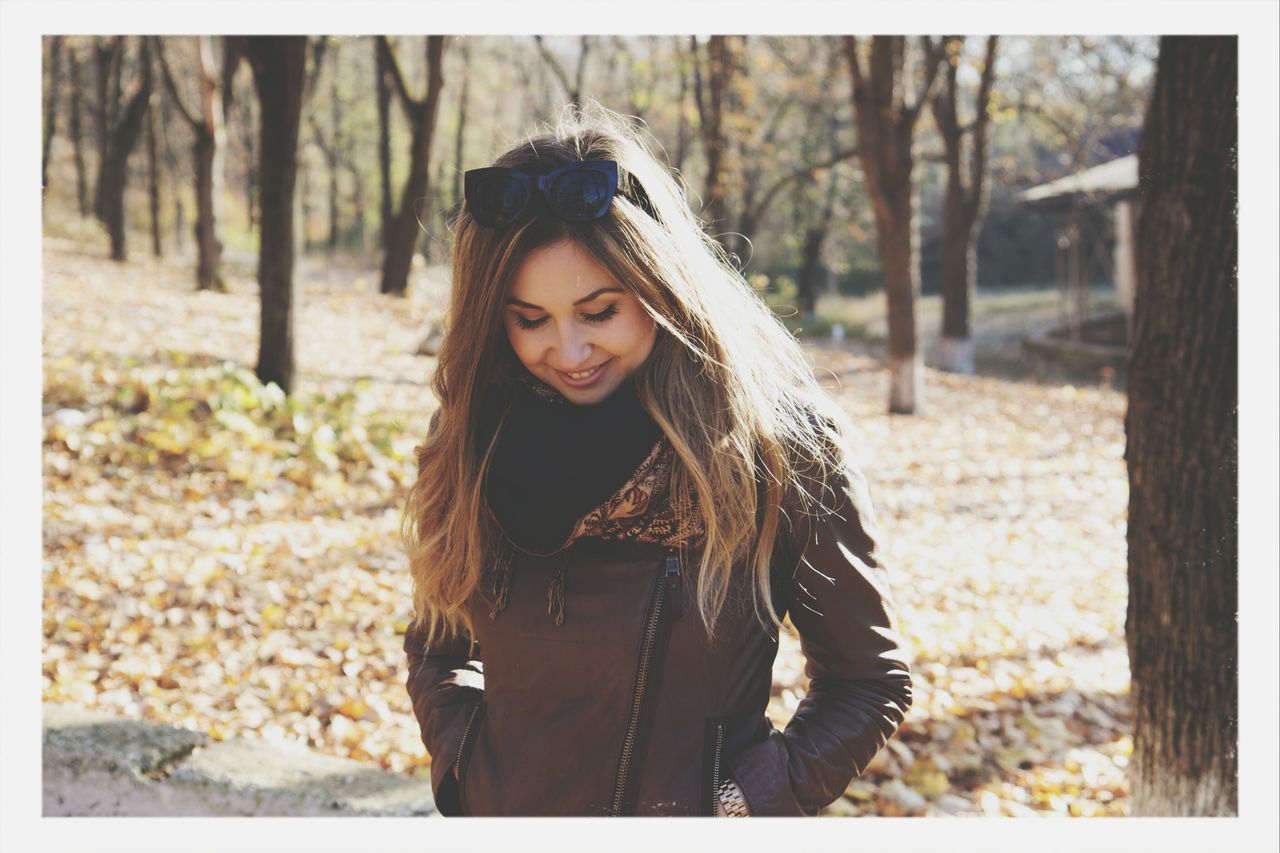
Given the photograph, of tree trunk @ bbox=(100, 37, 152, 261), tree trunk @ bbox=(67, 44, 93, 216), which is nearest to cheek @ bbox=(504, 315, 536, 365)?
tree trunk @ bbox=(100, 37, 152, 261)

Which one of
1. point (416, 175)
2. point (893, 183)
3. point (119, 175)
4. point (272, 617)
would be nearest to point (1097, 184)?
point (893, 183)

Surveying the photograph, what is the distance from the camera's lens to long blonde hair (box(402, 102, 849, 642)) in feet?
5.87

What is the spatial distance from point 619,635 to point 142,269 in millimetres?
17672

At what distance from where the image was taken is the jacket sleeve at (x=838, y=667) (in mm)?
1775

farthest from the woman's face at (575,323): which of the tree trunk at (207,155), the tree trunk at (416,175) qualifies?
the tree trunk at (416,175)

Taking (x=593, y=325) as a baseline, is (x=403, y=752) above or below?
below

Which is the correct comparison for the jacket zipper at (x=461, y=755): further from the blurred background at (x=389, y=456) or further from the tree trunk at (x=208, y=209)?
the tree trunk at (x=208, y=209)

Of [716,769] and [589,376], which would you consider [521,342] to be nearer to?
[589,376]

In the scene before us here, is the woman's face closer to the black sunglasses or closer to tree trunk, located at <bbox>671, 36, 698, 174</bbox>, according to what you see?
the black sunglasses

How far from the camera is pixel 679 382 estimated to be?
184 centimetres

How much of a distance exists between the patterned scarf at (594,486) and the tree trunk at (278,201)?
678cm

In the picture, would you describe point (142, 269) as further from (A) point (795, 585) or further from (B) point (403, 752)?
(A) point (795, 585)
